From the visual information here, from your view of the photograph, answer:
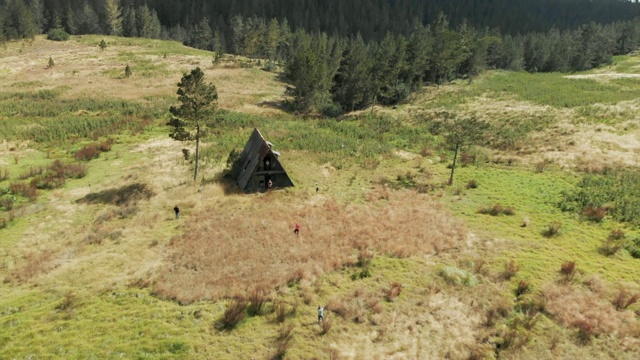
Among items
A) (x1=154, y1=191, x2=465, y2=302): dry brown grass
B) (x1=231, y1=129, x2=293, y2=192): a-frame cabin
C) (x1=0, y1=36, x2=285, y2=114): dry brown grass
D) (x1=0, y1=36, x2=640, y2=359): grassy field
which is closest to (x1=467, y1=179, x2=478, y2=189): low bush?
(x1=0, y1=36, x2=640, y2=359): grassy field

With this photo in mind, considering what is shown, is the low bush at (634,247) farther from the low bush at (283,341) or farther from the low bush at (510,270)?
the low bush at (283,341)

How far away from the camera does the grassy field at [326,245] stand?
16.4 m

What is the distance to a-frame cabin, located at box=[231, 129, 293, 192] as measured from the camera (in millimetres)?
32094

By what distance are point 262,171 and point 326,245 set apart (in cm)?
1182

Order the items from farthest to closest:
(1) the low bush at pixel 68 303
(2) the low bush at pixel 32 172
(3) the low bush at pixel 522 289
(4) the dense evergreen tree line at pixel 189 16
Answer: (4) the dense evergreen tree line at pixel 189 16
(2) the low bush at pixel 32 172
(3) the low bush at pixel 522 289
(1) the low bush at pixel 68 303

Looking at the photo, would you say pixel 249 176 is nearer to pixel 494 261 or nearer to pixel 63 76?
pixel 494 261

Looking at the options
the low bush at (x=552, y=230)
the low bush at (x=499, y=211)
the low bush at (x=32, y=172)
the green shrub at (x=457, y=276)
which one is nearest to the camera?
→ the green shrub at (x=457, y=276)

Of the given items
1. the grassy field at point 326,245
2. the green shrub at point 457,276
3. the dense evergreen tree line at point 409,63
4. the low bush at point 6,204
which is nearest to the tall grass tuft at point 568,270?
the grassy field at point 326,245

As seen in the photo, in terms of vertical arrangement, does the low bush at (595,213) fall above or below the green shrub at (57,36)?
below

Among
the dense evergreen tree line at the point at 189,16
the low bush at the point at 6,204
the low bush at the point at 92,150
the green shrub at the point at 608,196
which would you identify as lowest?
the low bush at the point at 6,204

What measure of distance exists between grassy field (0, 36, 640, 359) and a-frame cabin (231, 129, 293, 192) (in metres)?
1.46

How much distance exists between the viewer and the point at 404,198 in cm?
3155

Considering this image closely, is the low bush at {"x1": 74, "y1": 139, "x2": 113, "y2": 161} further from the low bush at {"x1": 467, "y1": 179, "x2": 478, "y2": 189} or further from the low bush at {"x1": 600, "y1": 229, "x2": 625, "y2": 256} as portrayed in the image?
the low bush at {"x1": 600, "y1": 229, "x2": 625, "y2": 256}

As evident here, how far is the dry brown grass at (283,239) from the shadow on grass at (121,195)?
7237 mm
